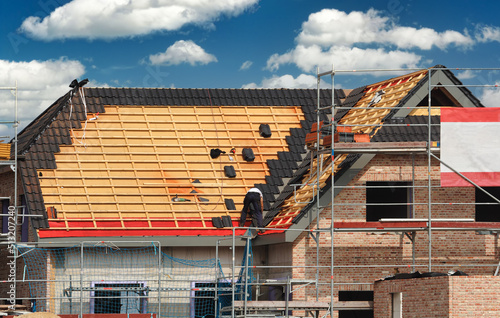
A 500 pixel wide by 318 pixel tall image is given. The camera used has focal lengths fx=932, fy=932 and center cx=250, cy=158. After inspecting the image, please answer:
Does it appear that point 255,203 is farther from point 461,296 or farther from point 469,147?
point 461,296

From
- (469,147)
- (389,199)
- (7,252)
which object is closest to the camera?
(469,147)

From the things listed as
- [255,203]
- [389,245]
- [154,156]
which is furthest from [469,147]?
[154,156]

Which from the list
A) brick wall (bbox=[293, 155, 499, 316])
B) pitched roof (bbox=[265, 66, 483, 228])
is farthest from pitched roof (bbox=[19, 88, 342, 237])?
brick wall (bbox=[293, 155, 499, 316])

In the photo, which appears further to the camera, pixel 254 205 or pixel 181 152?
pixel 181 152

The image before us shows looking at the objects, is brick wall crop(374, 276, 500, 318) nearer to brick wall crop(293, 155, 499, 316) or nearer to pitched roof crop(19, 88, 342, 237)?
brick wall crop(293, 155, 499, 316)

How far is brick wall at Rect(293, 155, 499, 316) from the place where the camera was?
25203 millimetres

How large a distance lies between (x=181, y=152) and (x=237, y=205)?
2635 mm

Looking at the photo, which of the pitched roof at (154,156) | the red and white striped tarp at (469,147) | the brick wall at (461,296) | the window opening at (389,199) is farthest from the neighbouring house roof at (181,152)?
the brick wall at (461,296)

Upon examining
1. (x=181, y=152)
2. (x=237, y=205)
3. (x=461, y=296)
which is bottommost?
(x=461, y=296)

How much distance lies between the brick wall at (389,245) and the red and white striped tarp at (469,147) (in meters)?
1.28

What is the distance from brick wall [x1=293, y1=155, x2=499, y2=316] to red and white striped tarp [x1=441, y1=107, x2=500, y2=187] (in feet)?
4.18

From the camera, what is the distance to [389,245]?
25.5 meters

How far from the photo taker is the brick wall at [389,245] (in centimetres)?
2520

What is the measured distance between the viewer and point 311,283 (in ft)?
81.2
